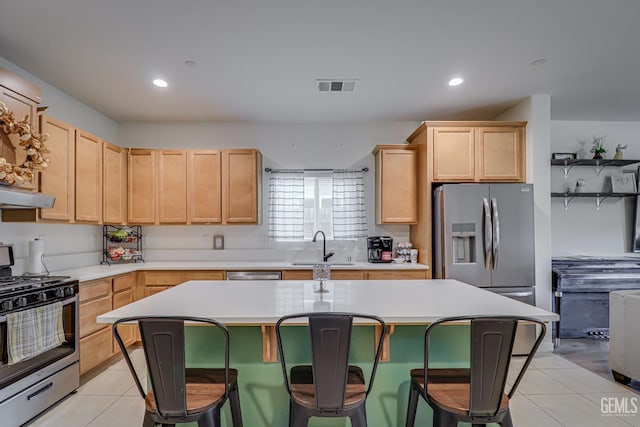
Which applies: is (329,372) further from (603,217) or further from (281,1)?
(603,217)

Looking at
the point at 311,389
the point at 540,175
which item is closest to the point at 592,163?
the point at 540,175

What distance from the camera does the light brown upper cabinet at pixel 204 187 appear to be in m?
4.08

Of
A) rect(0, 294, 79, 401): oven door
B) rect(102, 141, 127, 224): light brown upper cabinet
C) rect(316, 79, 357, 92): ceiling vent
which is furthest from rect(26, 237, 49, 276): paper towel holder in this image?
rect(316, 79, 357, 92): ceiling vent

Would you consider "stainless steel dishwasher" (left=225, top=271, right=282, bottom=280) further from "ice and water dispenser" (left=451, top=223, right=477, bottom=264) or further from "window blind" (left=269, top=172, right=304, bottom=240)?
"ice and water dispenser" (left=451, top=223, right=477, bottom=264)

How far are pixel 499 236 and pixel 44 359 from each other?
4.11 m

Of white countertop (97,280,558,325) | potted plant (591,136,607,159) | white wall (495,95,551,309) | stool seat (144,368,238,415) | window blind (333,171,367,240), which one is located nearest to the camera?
stool seat (144,368,238,415)

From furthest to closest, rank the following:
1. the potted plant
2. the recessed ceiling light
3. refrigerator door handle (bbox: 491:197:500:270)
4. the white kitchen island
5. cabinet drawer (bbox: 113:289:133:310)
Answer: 1. the potted plant
2. refrigerator door handle (bbox: 491:197:500:270)
3. cabinet drawer (bbox: 113:289:133:310)
4. the recessed ceiling light
5. the white kitchen island

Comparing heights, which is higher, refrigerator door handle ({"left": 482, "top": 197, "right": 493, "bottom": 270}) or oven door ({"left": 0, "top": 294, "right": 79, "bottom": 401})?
refrigerator door handle ({"left": 482, "top": 197, "right": 493, "bottom": 270})

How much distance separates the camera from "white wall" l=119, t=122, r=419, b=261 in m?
4.43

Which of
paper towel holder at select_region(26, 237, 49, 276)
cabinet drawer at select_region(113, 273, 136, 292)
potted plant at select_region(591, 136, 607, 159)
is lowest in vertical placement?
cabinet drawer at select_region(113, 273, 136, 292)

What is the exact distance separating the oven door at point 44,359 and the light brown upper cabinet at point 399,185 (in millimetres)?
3187

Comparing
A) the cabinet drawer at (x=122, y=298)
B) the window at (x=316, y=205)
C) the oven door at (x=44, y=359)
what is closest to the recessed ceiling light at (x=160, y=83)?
the window at (x=316, y=205)

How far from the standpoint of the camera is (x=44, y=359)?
237cm

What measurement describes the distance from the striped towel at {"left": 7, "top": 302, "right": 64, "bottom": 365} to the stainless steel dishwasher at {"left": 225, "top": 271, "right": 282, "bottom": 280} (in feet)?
5.09
